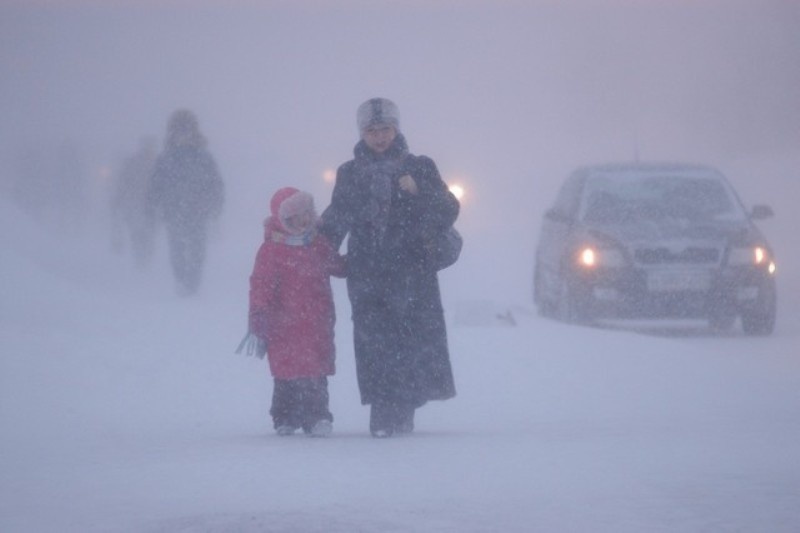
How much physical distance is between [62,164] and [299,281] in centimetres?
2189

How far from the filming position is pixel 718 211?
1432cm

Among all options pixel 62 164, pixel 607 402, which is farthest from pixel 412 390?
pixel 62 164

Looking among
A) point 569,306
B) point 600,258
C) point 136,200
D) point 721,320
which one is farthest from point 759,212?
point 136,200

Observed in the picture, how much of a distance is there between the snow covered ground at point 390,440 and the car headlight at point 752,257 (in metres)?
0.74

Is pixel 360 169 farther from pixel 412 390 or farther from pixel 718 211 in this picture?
pixel 718 211

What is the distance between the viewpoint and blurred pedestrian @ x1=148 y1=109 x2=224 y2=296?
50.2ft

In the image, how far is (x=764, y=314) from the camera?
13508mm

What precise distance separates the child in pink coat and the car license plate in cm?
662

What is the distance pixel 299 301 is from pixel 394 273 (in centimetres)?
51

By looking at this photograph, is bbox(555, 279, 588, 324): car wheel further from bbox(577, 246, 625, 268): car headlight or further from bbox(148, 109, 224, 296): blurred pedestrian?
bbox(148, 109, 224, 296): blurred pedestrian

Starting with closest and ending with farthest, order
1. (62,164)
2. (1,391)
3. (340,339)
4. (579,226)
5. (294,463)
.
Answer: (294,463) < (1,391) < (340,339) < (579,226) < (62,164)

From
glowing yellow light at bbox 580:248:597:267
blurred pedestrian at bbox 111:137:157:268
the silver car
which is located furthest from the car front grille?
blurred pedestrian at bbox 111:137:157:268

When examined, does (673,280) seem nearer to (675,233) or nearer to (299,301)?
(675,233)

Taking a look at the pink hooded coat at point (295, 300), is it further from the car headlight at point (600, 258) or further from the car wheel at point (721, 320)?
the car wheel at point (721, 320)
